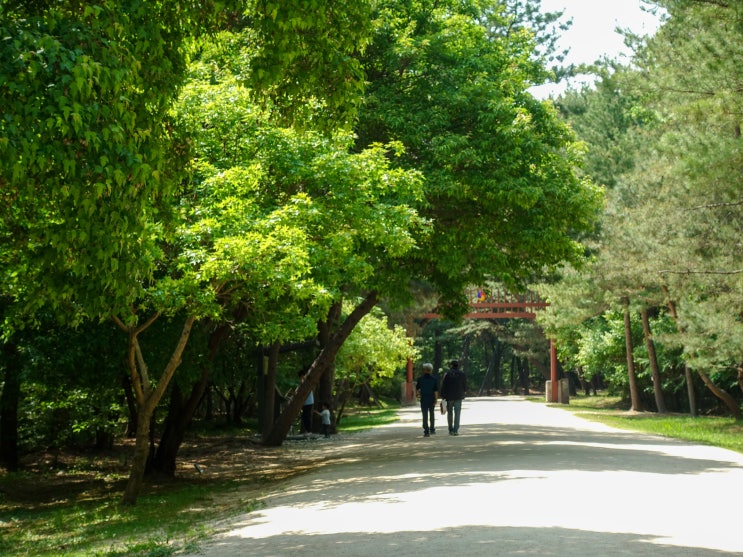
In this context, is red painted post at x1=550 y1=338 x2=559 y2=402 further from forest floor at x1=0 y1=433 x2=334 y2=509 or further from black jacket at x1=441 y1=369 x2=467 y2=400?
black jacket at x1=441 y1=369 x2=467 y2=400

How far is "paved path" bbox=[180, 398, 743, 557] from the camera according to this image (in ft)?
23.7

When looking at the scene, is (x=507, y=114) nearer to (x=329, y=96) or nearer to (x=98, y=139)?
(x=329, y=96)

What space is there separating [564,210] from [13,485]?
12585 millimetres

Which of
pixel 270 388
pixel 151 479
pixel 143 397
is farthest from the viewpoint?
pixel 270 388

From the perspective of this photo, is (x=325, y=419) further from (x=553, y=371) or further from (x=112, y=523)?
(x=553, y=371)

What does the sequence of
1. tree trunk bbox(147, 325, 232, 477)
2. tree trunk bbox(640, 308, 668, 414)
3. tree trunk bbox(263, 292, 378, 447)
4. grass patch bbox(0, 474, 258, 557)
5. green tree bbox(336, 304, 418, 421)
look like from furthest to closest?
tree trunk bbox(640, 308, 668, 414) < green tree bbox(336, 304, 418, 421) < tree trunk bbox(263, 292, 378, 447) < tree trunk bbox(147, 325, 232, 477) < grass patch bbox(0, 474, 258, 557)

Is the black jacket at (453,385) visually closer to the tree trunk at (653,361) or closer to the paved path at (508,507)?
the paved path at (508,507)

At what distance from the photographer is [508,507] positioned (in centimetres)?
920

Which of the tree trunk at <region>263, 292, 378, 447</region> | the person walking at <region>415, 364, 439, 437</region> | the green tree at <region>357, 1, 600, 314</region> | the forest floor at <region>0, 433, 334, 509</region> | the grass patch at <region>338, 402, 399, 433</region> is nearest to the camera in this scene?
the forest floor at <region>0, 433, 334, 509</region>

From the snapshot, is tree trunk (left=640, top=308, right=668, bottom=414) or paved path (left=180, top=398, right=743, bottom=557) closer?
paved path (left=180, top=398, right=743, bottom=557)

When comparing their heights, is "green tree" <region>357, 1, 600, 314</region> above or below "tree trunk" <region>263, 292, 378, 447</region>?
above

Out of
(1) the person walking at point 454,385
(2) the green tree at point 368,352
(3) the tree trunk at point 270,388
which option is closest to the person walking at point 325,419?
(3) the tree trunk at point 270,388

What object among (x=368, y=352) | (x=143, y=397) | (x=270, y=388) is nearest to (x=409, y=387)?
(x=368, y=352)

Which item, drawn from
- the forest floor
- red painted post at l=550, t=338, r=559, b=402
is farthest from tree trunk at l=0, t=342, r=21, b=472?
red painted post at l=550, t=338, r=559, b=402
